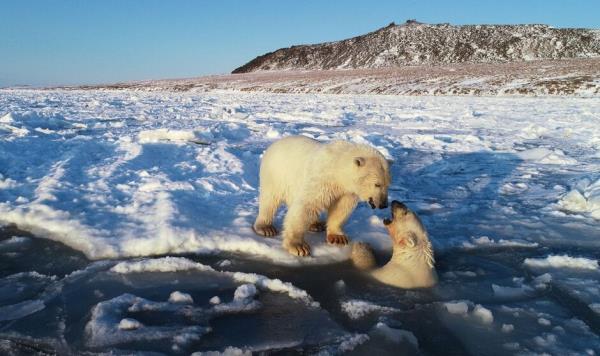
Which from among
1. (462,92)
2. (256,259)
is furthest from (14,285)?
(462,92)

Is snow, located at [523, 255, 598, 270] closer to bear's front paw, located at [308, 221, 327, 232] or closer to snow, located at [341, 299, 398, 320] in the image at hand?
snow, located at [341, 299, 398, 320]

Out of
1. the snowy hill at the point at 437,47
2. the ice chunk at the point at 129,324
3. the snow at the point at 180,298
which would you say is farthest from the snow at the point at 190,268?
the snowy hill at the point at 437,47

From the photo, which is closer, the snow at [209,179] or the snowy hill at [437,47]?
the snow at [209,179]

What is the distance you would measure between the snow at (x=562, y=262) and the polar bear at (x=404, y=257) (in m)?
0.83

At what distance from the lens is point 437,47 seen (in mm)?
81500

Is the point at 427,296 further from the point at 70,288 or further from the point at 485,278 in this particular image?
the point at 70,288

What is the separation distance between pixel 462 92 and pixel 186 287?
28.1 meters

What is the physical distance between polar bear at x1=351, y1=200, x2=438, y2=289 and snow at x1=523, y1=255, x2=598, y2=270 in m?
0.83

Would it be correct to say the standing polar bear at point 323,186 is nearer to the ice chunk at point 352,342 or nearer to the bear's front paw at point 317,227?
the bear's front paw at point 317,227

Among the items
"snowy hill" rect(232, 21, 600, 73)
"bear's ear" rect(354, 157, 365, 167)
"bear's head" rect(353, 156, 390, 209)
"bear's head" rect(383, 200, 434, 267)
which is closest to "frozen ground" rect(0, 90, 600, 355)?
"bear's head" rect(383, 200, 434, 267)

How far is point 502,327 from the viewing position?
274cm

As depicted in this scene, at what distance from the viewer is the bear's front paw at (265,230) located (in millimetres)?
4340

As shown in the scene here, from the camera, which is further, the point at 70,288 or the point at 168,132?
the point at 168,132

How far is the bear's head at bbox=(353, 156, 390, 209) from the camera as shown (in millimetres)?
3838
